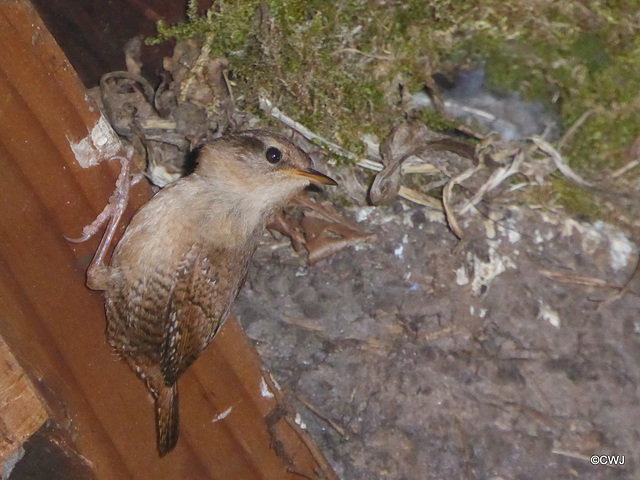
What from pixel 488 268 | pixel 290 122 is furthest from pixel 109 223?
pixel 488 268

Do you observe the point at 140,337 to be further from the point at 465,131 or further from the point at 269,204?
the point at 465,131

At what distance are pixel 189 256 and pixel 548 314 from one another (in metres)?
1.55

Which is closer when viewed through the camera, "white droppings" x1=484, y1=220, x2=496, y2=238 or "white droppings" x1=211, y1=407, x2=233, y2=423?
"white droppings" x1=211, y1=407, x2=233, y2=423

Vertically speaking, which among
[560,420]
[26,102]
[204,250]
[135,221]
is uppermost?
[26,102]

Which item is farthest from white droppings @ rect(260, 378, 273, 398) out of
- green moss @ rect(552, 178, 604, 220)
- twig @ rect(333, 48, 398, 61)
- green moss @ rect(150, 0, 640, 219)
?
green moss @ rect(552, 178, 604, 220)

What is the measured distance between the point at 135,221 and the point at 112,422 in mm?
687

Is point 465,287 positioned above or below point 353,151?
below

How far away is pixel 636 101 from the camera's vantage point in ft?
10.2

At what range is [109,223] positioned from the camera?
237cm

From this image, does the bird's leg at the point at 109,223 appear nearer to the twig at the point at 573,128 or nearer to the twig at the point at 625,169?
the twig at the point at 573,128

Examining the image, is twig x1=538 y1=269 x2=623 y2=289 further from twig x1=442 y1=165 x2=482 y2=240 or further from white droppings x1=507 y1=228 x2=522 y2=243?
twig x1=442 y1=165 x2=482 y2=240

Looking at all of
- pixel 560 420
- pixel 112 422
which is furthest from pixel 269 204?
pixel 560 420

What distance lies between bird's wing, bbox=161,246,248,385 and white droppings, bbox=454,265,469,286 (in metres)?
0.99

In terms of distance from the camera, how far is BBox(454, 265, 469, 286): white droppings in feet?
9.93
